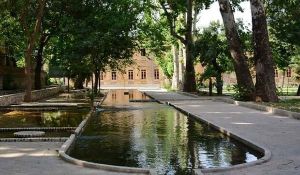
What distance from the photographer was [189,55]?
3956 centimetres

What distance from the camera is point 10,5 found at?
30.5m

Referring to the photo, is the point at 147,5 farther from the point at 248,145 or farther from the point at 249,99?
the point at 248,145

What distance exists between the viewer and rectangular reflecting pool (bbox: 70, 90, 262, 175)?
391 inches

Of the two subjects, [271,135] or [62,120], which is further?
[62,120]

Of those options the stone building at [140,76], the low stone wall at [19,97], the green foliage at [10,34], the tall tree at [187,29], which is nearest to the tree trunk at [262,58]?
the low stone wall at [19,97]

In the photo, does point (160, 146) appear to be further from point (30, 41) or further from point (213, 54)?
point (213, 54)

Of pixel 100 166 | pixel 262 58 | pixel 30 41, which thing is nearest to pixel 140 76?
pixel 30 41

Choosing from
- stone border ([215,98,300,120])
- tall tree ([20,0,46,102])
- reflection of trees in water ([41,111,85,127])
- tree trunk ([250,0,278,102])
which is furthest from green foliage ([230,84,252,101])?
tall tree ([20,0,46,102])

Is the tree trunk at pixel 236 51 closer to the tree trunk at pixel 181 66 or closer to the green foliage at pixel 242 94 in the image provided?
the green foliage at pixel 242 94

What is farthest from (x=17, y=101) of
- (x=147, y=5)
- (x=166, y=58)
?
(x=166, y=58)

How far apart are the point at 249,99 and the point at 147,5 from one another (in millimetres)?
19814

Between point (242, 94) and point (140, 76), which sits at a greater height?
point (140, 76)

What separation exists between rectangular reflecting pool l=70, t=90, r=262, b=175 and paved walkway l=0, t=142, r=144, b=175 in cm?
69

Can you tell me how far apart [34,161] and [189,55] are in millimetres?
30630
